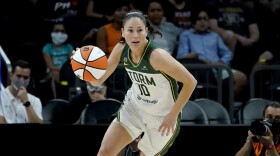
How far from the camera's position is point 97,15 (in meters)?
12.6

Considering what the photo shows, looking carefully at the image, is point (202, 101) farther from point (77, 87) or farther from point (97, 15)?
point (97, 15)

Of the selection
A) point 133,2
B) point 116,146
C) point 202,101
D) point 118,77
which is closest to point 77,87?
point 118,77

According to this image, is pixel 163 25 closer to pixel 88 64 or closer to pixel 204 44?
pixel 204 44

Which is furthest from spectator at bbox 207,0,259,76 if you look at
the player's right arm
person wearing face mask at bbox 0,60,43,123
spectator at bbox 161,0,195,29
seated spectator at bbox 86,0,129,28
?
the player's right arm

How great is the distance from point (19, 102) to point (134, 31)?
9.55 feet

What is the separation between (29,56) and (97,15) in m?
1.33

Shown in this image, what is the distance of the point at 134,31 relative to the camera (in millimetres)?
7355

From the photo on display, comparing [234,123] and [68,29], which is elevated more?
[68,29]

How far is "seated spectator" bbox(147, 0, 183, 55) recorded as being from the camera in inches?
464

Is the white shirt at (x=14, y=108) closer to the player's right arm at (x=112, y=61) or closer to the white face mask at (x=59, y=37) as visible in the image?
the white face mask at (x=59, y=37)

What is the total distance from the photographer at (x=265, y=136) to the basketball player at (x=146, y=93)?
34.2 inches

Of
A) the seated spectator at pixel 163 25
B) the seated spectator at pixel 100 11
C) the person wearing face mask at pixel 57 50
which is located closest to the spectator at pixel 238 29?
the seated spectator at pixel 163 25

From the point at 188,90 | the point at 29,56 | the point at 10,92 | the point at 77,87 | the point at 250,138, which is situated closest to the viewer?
the point at 188,90

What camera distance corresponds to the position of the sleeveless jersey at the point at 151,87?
7.46 meters
